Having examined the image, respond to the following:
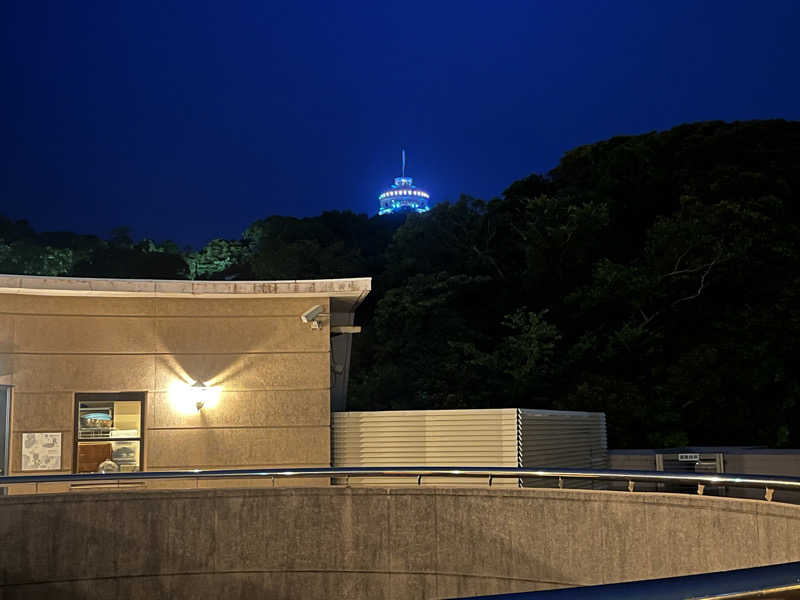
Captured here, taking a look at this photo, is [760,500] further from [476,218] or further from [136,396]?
[476,218]

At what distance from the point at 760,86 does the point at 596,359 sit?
13385 centimetres

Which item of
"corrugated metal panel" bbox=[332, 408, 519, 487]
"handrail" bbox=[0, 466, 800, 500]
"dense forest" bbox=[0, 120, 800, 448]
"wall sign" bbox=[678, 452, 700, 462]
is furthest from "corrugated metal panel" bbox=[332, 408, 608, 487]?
"dense forest" bbox=[0, 120, 800, 448]

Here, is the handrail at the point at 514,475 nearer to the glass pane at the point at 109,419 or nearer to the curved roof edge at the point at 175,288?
the glass pane at the point at 109,419

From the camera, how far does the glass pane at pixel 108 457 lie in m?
12.9

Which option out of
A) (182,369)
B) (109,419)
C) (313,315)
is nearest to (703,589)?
(313,315)

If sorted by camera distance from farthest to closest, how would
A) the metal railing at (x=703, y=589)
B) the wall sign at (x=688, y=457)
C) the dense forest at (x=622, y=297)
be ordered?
the dense forest at (x=622, y=297) < the wall sign at (x=688, y=457) < the metal railing at (x=703, y=589)

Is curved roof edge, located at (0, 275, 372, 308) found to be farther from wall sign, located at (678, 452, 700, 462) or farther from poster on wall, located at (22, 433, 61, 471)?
wall sign, located at (678, 452, 700, 462)

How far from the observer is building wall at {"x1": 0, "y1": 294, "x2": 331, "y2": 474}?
41.4ft

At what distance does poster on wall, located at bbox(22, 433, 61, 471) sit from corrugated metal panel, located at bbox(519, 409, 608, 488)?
659cm

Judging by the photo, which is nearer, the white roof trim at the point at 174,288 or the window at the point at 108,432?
the white roof trim at the point at 174,288

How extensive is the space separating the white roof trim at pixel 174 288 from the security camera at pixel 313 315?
0.71 feet

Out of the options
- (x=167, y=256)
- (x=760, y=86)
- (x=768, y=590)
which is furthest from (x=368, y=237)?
(x=760, y=86)

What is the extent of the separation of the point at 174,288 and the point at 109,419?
2128 millimetres

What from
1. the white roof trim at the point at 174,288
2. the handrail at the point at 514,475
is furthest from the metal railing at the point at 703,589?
the white roof trim at the point at 174,288
